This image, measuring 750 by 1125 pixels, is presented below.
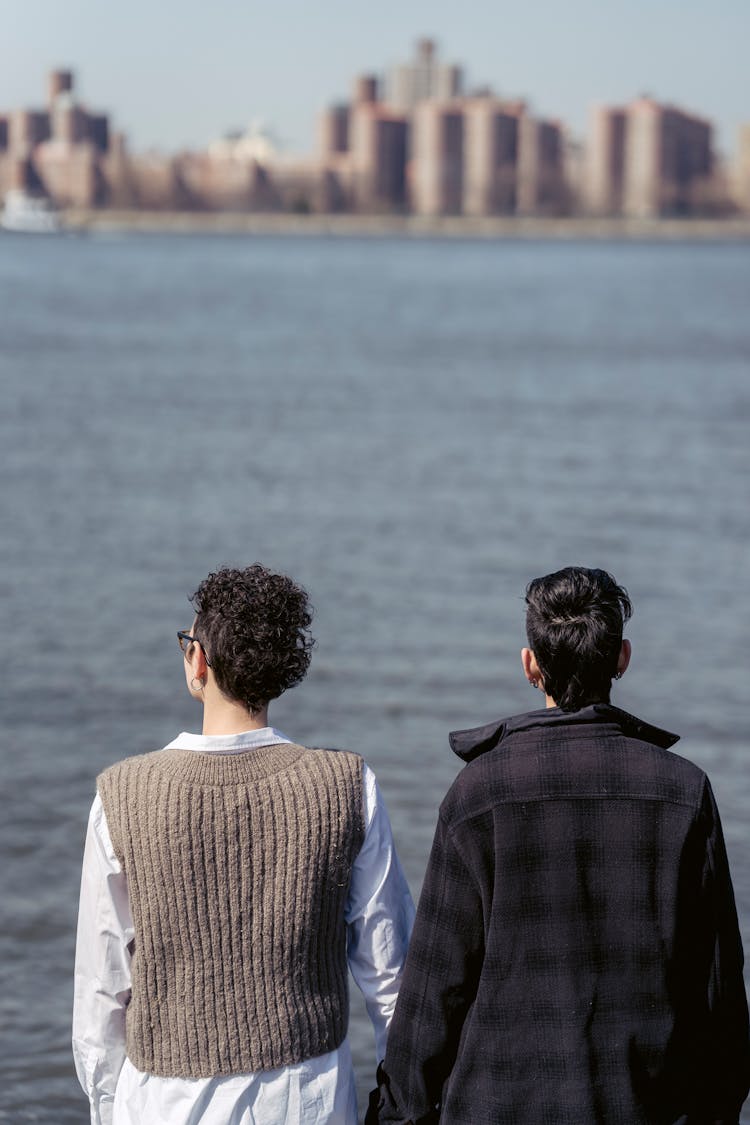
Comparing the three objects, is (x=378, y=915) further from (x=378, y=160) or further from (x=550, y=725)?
(x=378, y=160)

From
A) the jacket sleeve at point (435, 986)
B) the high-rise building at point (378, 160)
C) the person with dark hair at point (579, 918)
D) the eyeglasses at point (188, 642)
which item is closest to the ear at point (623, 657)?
the person with dark hair at point (579, 918)

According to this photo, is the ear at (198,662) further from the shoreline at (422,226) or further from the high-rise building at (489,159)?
the high-rise building at (489,159)

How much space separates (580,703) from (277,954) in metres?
0.55

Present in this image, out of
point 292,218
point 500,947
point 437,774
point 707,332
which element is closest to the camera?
point 500,947

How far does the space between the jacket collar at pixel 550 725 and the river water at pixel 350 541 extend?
266 cm

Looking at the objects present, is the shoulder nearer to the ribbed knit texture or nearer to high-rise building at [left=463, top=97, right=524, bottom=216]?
the ribbed knit texture

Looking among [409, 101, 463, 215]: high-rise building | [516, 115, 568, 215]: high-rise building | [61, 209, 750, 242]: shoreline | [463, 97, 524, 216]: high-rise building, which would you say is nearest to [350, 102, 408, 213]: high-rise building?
[409, 101, 463, 215]: high-rise building

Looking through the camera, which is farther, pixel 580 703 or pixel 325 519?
pixel 325 519

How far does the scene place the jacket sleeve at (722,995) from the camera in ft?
7.65

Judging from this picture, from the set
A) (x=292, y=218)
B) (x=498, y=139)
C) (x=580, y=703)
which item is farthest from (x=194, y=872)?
(x=498, y=139)

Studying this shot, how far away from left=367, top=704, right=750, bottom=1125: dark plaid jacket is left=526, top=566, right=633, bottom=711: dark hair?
0.17ft

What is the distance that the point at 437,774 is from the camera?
25.5ft

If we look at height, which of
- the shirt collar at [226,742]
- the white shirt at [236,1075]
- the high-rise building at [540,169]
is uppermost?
the high-rise building at [540,169]

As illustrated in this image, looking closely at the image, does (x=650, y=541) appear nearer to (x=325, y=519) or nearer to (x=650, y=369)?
(x=325, y=519)
